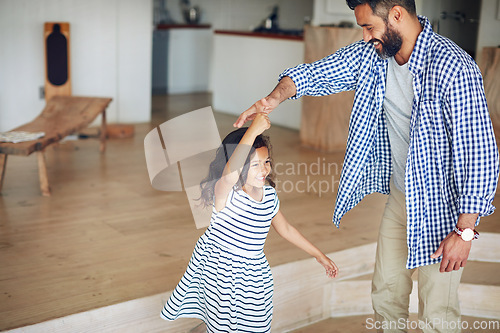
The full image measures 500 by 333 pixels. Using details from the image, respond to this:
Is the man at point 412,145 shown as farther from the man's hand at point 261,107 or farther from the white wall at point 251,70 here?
the white wall at point 251,70

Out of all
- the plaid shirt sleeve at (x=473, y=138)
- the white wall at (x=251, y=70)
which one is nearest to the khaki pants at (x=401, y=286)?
the plaid shirt sleeve at (x=473, y=138)

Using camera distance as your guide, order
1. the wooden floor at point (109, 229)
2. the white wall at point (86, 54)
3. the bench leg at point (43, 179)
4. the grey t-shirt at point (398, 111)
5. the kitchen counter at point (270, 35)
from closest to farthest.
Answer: the grey t-shirt at point (398, 111) → the wooden floor at point (109, 229) → the bench leg at point (43, 179) → the white wall at point (86, 54) → the kitchen counter at point (270, 35)

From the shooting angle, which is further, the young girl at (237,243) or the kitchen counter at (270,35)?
the kitchen counter at (270,35)

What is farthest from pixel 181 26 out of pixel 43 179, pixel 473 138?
pixel 473 138

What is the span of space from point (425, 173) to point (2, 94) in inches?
184

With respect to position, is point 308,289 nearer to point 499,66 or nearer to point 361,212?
point 361,212

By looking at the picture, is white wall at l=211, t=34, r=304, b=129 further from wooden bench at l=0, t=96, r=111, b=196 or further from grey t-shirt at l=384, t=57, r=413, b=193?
grey t-shirt at l=384, t=57, r=413, b=193

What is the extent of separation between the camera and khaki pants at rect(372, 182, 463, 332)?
6.35ft

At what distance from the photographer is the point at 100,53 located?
6047 mm

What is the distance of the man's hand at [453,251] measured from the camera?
177 cm

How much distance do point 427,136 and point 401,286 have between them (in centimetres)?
61

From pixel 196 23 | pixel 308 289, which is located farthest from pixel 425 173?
pixel 196 23

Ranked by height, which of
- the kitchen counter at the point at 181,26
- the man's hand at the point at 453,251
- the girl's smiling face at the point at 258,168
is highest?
the kitchen counter at the point at 181,26

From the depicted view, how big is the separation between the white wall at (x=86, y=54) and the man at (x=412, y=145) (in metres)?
4.27
